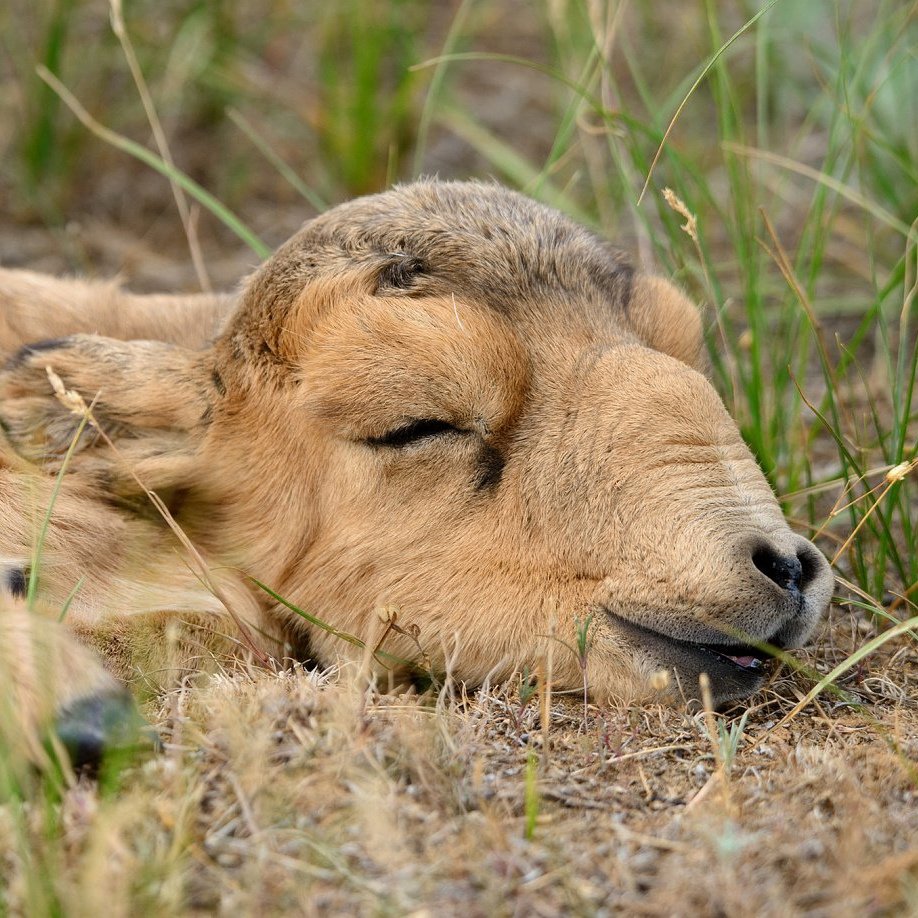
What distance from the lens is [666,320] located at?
4203 mm

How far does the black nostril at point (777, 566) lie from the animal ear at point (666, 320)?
3.34ft

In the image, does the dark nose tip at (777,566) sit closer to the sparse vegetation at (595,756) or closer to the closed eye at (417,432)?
the sparse vegetation at (595,756)

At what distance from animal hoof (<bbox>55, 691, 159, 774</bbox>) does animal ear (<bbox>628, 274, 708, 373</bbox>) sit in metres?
2.01

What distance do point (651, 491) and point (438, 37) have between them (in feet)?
23.2

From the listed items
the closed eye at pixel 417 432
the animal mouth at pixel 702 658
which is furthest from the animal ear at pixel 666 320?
the animal mouth at pixel 702 658

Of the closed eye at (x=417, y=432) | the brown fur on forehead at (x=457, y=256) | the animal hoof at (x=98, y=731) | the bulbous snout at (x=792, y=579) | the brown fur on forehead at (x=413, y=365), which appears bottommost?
the animal hoof at (x=98, y=731)

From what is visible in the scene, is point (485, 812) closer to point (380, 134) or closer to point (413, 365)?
point (413, 365)

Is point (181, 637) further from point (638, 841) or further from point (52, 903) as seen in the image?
point (638, 841)

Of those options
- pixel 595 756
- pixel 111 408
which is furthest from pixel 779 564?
pixel 111 408

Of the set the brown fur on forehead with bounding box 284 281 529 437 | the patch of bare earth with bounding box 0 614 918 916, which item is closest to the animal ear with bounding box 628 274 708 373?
the brown fur on forehead with bounding box 284 281 529 437

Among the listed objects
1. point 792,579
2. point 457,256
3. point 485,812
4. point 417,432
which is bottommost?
point 485,812

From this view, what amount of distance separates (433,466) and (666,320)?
39.3 inches

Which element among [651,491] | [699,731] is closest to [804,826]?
[699,731]

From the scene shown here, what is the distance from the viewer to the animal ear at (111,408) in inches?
160
